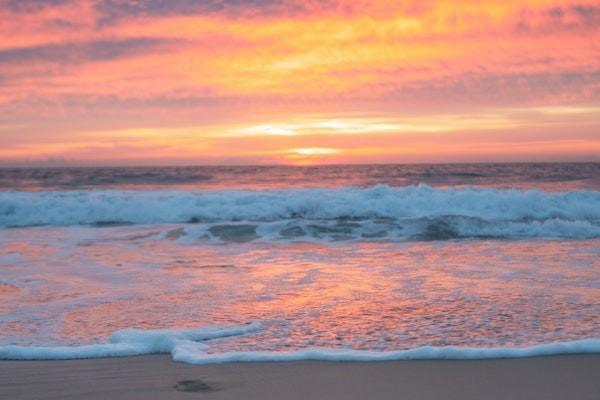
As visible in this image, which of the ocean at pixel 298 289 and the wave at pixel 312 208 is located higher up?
the wave at pixel 312 208

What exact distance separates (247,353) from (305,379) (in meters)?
0.63

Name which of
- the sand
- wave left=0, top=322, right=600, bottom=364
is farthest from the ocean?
A: the sand

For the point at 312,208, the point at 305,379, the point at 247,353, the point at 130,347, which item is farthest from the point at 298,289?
the point at 312,208

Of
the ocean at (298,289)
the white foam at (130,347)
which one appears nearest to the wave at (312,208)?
the ocean at (298,289)

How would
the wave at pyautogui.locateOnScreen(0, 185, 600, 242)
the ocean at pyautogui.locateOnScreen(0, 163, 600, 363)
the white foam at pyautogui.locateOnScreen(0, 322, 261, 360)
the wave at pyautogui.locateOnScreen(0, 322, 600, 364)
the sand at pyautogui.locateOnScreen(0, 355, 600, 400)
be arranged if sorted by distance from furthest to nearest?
1. the wave at pyautogui.locateOnScreen(0, 185, 600, 242)
2. the ocean at pyautogui.locateOnScreen(0, 163, 600, 363)
3. the white foam at pyautogui.locateOnScreen(0, 322, 261, 360)
4. the wave at pyautogui.locateOnScreen(0, 322, 600, 364)
5. the sand at pyautogui.locateOnScreen(0, 355, 600, 400)

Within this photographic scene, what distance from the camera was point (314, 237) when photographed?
12.9 metres

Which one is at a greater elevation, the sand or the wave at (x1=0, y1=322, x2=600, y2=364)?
the wave at (x1=0, y1=322, x2=600, y2=364)

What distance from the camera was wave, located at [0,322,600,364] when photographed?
4.34m

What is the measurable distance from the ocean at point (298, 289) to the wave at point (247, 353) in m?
0.01

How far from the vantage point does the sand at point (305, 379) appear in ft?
12.1

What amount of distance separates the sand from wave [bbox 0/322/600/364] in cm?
8

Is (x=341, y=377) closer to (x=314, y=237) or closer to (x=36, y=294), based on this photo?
(x=36, y=294)

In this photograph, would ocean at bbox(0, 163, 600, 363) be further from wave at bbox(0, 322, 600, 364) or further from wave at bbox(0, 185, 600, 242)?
wave at bbox(0, 185, 600, 242)

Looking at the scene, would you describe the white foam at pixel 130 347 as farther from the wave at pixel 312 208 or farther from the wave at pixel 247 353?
the wave at pixel 312 208
